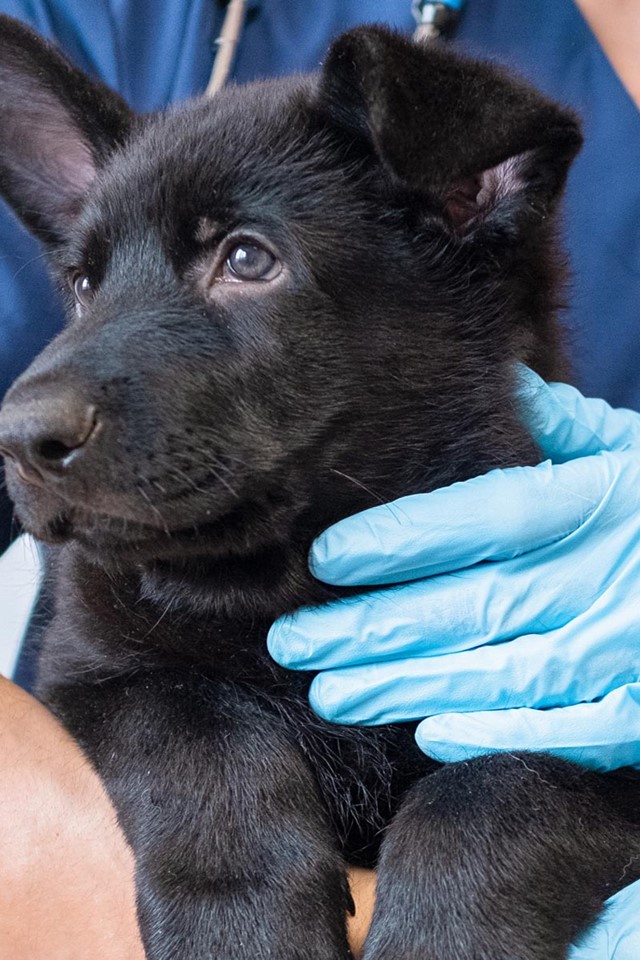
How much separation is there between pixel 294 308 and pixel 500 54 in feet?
2.84

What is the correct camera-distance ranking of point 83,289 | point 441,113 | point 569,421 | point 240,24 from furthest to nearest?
1. point 240,24
2. point 569,421
3. point 83,289
4. point 441,113

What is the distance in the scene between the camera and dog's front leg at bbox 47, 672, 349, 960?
38.8 inches

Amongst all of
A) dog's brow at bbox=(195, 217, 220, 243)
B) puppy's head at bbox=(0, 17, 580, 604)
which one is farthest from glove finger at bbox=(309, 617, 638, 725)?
dog's brow at bbox=(195, 217, 220, 243)

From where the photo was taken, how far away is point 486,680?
1180 mm

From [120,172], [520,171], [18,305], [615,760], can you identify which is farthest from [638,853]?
[18,305]

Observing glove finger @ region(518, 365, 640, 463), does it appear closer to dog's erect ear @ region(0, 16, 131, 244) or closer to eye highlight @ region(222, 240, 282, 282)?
eye highlight @ region(222, 240, 282, 282)

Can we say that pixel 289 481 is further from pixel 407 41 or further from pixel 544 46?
pixel 544 46

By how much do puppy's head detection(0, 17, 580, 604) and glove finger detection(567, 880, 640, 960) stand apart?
1.83ft

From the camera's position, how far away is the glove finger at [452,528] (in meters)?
1.19

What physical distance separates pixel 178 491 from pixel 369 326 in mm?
331

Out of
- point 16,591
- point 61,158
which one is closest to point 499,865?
point 61,158

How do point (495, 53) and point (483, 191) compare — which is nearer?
point (483, 191)

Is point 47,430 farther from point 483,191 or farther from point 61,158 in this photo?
point 61,158

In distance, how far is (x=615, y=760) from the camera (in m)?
1.14
